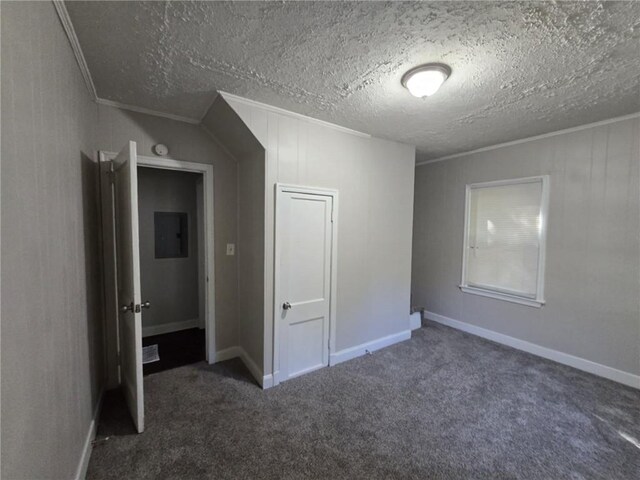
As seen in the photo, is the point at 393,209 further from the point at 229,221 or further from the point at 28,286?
the point at 28,286

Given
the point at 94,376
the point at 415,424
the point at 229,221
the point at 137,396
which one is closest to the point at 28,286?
the point at 137,396

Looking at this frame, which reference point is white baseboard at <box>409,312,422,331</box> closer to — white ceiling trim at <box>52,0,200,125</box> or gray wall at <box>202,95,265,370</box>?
gray wall at <box>202,95,265,370</box>

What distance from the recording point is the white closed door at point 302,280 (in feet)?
8.54

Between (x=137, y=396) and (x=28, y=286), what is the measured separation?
1.37 m

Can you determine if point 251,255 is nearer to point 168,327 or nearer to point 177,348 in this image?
point 177,348

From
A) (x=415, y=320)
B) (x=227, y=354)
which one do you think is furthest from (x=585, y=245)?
(x=227, y=354)

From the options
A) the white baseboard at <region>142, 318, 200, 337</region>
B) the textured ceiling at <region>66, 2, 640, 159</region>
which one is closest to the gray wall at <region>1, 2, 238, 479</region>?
the textured ceiling at <region>66, 2, 640, 159</region>

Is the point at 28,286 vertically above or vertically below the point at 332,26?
below

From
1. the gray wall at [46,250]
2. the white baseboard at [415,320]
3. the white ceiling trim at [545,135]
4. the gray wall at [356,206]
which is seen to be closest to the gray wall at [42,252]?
the gray wall at [46,250]

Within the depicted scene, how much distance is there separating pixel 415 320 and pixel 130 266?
3.60 m

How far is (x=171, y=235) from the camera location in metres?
Result: 3.88

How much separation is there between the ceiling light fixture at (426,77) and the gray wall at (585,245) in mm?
2195

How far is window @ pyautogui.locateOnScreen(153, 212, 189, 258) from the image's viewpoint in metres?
3.79

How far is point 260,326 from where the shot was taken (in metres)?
2.62
